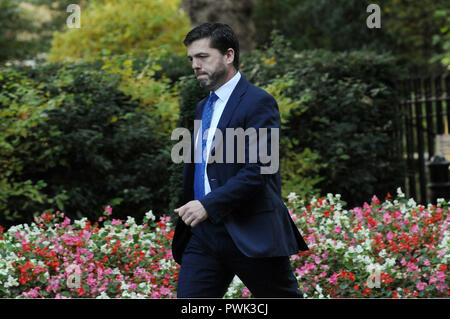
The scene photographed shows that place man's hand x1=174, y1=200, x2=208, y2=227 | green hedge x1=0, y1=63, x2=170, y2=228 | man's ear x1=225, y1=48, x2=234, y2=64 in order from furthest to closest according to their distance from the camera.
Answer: green hedge x1=0, y1=63, x2=170, y2=228, man's ear x1=225, y1=48, x2=234, y2=64, man's hand x1=174, y1=200, x2=208, y2=227

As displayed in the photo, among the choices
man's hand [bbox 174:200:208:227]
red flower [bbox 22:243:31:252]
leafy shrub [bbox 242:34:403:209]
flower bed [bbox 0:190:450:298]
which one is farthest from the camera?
leafy shrub [bbox 242:34:403:209]

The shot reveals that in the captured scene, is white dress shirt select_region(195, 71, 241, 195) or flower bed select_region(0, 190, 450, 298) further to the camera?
flower bed select_region(0, 190, 450, 298)

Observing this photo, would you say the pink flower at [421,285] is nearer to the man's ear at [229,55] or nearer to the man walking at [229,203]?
the man walking at [229,203]

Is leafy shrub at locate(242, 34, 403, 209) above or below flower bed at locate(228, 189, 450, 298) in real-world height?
above

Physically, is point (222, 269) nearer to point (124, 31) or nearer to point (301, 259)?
point (301, 259)

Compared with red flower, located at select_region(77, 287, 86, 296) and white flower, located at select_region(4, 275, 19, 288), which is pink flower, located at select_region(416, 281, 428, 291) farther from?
white flower, located at select_region(4, 275, 19, 288)

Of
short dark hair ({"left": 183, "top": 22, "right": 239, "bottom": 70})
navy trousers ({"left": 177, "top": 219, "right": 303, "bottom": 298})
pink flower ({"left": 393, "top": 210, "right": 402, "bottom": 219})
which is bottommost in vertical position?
navy trousers ({"left": 177, "top": 219, "right": 303, "bottom": 298})

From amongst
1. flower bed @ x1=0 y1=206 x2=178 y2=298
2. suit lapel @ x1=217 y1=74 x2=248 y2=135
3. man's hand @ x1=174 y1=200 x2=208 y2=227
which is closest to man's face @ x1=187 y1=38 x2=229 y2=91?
suit lapel @ x1=217 y1=74 x2=248 y2=135

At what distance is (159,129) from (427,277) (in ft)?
11.8

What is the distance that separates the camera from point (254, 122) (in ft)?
9.72

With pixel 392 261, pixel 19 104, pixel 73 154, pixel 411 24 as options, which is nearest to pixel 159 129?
pixel 73 154

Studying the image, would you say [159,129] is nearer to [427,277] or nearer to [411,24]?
[427,277]

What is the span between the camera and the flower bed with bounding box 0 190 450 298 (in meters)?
4.50

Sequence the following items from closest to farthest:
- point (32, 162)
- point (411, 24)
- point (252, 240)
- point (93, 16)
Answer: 1. point (252, 240)
2. point (32, 162)
3. point (93, 16)
4. point (411, 24)
